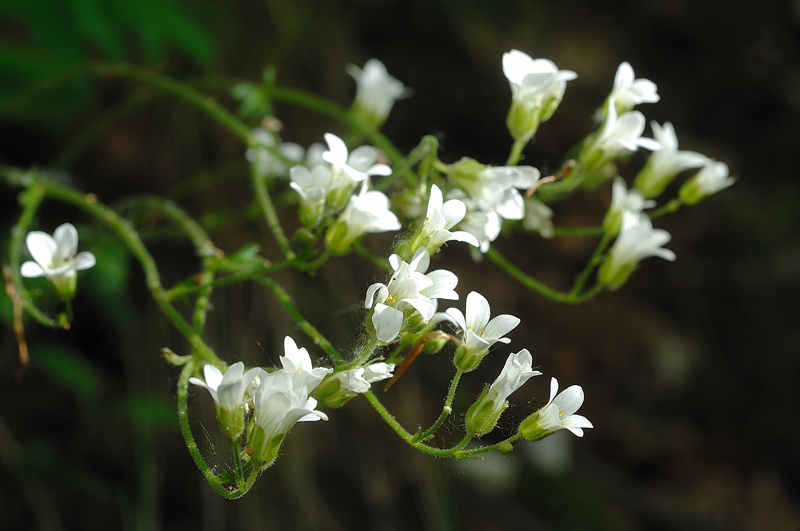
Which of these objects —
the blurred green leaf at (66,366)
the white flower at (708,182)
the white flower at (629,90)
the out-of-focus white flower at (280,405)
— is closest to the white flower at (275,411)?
the out-of-focus white flower at (280,405)

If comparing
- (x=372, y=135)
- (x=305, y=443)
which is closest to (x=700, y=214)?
(x=305, y=443)

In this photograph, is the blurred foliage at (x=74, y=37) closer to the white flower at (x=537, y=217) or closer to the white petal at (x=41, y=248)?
the white petal at (x=41, y=248)

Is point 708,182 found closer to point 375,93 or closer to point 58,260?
point 375,93

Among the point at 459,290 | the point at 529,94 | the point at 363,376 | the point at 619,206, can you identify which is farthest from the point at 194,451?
the point at 459,290

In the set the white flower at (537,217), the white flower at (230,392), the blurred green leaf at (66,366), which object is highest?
the white flower at (537,217)

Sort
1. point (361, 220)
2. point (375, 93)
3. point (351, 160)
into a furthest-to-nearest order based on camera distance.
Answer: point (375, 93)
point (351, 160)
point (361, 220)

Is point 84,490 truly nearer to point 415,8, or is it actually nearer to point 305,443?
point 305,443

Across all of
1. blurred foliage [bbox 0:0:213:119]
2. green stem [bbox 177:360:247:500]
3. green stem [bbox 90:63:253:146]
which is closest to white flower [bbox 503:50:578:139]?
green stem [bbox 90:63:253:146]
